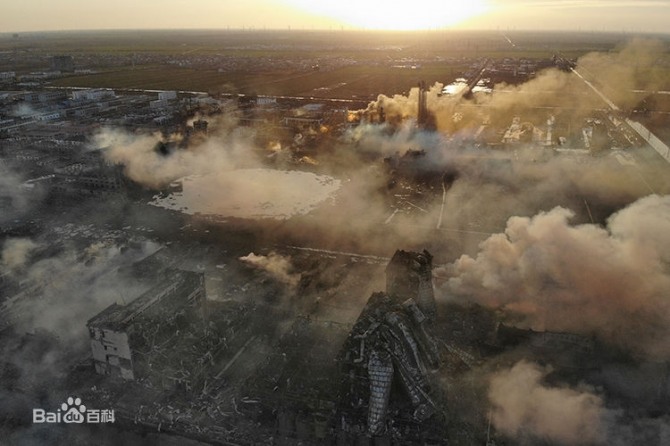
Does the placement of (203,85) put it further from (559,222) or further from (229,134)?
(559,222)

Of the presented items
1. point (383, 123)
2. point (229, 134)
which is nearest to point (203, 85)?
point (229, 134)

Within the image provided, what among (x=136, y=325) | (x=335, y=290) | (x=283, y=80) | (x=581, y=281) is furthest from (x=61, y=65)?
(x=581, y=281)

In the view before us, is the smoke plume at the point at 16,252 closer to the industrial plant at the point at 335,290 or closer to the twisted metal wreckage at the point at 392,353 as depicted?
the industrial plant at the point at 335,290

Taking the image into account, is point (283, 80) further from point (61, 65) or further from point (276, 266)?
point (276, 266)

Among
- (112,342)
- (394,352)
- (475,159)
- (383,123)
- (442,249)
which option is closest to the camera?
(394,352)

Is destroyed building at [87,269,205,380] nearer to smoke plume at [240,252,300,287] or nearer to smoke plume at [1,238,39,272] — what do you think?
smoke plume at [240,252,300,287]
